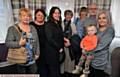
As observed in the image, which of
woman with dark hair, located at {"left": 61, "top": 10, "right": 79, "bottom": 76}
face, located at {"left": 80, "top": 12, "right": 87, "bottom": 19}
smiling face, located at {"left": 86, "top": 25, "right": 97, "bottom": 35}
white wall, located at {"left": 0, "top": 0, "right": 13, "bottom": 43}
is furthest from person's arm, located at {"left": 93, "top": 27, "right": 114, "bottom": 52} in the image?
white wall, located at {"left": 0, "top": 0, "right": 13, "bottom": 43}

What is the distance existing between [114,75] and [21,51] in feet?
4.44

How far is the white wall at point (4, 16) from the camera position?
12.3 ft

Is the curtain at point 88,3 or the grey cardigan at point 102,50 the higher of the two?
the curtain at point 88,3

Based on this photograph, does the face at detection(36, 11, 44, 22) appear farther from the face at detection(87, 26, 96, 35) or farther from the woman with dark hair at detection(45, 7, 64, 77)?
the face at detection(87, 26, 96, 35)

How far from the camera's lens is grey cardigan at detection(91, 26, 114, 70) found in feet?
8.93

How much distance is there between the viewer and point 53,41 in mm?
→ 2904

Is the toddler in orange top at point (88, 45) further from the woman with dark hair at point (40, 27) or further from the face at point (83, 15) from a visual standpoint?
the woman with dark hair at point (40, 27)

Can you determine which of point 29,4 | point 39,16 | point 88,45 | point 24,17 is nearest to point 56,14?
point 39,16

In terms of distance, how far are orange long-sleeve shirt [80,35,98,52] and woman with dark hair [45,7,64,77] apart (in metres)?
0.28

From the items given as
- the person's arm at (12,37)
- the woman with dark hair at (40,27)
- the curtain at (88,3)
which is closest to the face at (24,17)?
the person's arm at (12,37)

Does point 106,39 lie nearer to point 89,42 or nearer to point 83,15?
point 89,42

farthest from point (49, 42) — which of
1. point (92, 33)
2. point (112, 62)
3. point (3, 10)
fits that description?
point (3, 10)

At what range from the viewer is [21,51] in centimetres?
267

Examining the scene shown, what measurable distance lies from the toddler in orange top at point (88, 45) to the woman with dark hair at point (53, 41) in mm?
293
